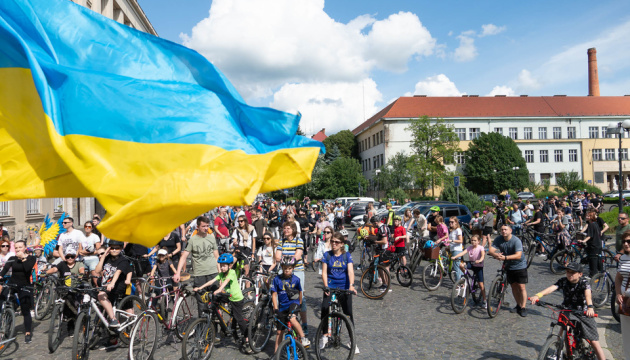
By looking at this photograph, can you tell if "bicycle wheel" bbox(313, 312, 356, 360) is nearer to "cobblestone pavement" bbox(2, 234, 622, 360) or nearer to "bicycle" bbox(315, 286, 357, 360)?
"bicycle" bbox(315, 286, 357, 360)

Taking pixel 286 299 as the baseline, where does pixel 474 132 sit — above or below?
above

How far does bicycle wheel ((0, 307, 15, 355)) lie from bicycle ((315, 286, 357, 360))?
5.22 metres

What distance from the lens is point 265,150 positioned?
3.50 meters

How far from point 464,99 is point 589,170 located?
927 inches

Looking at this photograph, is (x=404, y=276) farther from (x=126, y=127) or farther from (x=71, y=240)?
(x=126, y=127)

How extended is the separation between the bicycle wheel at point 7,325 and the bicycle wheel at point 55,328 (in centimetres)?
70

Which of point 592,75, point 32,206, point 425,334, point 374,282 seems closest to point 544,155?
point 592,75

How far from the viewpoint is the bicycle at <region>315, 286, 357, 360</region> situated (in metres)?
6.68

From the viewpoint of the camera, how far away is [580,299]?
616 centimetres

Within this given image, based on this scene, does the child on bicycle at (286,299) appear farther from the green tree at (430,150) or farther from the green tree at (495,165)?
the green tree at (495,165)

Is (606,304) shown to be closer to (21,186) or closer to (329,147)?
(21,186)

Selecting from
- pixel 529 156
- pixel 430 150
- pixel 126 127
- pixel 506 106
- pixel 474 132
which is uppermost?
pixel 506 106

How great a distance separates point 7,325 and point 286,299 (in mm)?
4891

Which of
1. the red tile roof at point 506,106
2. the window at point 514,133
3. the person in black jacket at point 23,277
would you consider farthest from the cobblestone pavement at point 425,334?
the window at point 514,133
